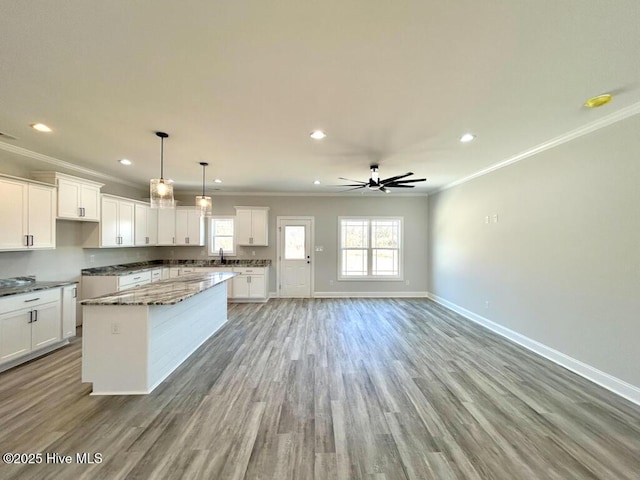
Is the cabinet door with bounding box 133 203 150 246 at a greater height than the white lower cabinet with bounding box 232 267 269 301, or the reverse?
the cabinet door with bounding box 133 203 150 246

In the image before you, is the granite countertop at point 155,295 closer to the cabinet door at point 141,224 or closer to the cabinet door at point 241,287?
the cabinet door at point 141,224

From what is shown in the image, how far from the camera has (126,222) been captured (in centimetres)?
548

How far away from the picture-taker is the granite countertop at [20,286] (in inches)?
124

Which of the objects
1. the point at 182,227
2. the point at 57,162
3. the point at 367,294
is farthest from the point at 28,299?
the point at 367,294

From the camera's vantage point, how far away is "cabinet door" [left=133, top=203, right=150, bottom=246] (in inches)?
227

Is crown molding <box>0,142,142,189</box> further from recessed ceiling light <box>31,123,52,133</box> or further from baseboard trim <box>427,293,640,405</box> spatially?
baseboard trim <box>427,293,640,405</box>

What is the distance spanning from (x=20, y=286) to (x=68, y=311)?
62 cm

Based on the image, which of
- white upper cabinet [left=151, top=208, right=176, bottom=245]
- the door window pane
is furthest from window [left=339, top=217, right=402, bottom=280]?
white upper cabinet [left=151, top=208, right=176, bottom=245]

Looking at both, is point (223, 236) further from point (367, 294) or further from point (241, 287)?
point (367, 294)

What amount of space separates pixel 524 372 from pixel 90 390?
469 cm

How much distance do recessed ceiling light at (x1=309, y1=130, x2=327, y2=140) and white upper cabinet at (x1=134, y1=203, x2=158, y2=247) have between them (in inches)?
175

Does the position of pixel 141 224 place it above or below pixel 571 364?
above

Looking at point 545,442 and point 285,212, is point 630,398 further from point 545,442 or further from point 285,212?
point 285,212

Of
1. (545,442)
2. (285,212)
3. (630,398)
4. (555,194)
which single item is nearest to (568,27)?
(555,194)
